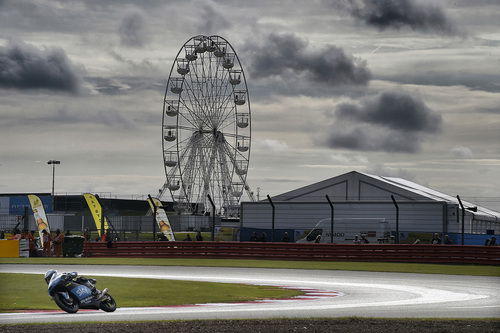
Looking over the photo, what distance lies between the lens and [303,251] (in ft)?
108

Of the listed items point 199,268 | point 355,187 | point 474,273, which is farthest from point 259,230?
point 474,273

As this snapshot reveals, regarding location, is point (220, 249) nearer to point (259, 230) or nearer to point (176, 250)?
point (176, 250)

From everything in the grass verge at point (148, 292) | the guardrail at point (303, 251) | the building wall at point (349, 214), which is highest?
the building wall at point (349, 214)

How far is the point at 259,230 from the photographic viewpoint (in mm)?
43562

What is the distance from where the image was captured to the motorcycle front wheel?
13277mm

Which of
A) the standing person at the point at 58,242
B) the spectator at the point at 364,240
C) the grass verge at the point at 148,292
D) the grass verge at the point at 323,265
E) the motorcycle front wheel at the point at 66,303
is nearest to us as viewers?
the motorcycle front wheel at the point at 66,303

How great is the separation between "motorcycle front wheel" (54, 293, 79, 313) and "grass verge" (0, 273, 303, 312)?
1794 millimetres

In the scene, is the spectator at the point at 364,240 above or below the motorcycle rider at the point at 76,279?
above

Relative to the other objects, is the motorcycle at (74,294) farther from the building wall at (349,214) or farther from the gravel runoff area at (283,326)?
the building wall at (349,214)

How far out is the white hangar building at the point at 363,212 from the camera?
39.6 m

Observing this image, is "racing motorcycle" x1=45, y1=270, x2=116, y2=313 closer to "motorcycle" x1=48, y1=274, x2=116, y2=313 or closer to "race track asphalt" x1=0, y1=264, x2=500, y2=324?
"motorcycle" x1=48, y1=274, x2=116, y2=313

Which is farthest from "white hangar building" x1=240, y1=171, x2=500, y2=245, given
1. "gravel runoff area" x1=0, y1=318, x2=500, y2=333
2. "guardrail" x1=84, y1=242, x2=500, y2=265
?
"gravel runoff area" x1=0, y1=318, x2=500, y2=333

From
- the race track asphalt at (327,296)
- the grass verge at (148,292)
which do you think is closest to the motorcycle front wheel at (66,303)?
the race track asphalt at (327,296)

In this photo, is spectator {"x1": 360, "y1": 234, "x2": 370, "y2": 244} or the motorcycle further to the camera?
spectator {"x1": 360, "y1": 234, "x2": 370, "y2": 244}
